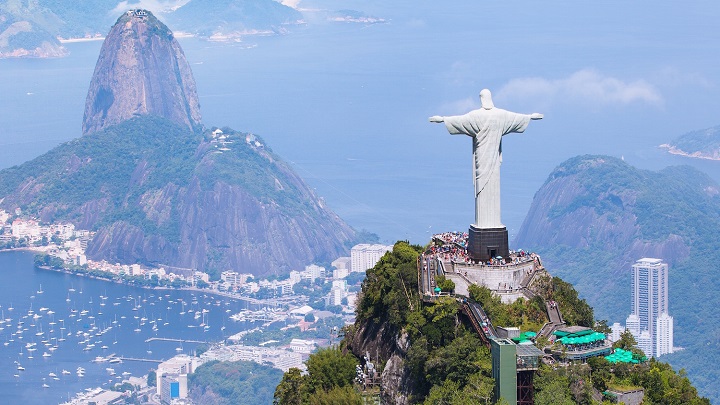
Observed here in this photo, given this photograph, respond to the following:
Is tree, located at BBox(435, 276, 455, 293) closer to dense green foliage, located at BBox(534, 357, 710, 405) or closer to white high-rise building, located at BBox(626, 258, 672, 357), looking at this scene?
dense green foliage, located at BBox(534, 357, 710, 405)

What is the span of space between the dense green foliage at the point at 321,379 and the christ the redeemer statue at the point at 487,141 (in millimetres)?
4394

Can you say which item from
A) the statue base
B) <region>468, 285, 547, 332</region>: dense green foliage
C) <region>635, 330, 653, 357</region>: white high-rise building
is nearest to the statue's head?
the statue base

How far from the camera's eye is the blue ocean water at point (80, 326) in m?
119

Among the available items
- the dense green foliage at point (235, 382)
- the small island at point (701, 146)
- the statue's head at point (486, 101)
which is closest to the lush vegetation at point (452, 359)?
the statue's head at point (486, 101)

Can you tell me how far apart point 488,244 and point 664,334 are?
77.3 meters

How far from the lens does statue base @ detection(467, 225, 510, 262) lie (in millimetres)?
40812

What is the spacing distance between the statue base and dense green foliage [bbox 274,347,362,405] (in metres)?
4.04

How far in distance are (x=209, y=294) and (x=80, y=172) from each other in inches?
1560

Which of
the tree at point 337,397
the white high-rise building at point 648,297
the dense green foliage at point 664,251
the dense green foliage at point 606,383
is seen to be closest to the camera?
the dense green foliage at point 606,383

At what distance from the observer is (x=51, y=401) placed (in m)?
111

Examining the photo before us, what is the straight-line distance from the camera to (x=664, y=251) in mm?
140625

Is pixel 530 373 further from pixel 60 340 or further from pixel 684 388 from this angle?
pixel 60 340

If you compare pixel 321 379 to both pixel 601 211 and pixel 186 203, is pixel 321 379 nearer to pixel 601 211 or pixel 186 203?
pixel 601 211

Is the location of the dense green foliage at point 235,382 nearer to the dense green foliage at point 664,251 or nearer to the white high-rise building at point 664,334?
the dense green foliage at point 664,251
